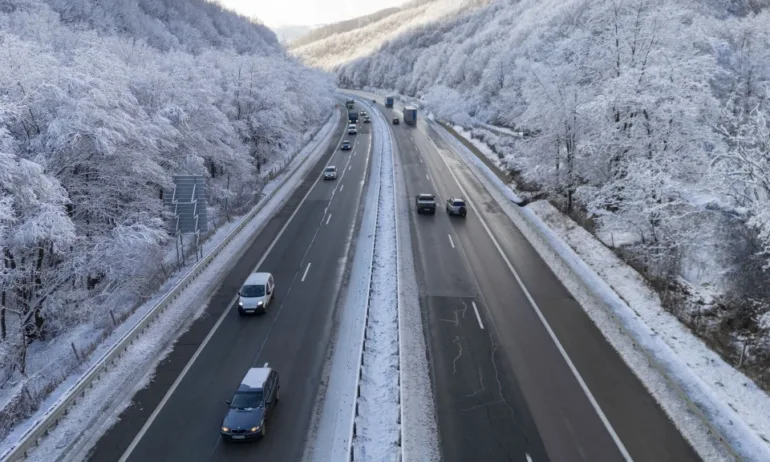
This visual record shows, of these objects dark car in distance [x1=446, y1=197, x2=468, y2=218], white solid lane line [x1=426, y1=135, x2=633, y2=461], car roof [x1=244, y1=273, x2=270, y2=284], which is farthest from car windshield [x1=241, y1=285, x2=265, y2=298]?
dark car in distance [x1=446, y1=197, x2=468, y2=218]

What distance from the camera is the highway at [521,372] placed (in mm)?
13547

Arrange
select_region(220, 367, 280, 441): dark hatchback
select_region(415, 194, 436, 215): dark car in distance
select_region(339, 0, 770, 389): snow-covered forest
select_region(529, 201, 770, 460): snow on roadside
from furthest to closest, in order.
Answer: select_region(415, 194, 436, 215): dark car in distance
select_region(339, 0, 770, 389): snow-covered forest
select_region(529, 201, 770, 460): snow on roadside
select_region(220, 367, 280, 441): dark hatchback

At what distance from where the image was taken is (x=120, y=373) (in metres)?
16.8

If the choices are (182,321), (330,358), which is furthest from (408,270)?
(182,321)

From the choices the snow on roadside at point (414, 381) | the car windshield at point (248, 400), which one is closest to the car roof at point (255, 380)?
the car windshield at point (248, 400)

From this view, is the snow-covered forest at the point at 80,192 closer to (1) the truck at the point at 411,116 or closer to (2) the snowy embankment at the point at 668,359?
(2) the snowy embankment at the point at 668,359

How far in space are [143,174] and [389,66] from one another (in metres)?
176

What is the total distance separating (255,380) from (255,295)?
7.15 m

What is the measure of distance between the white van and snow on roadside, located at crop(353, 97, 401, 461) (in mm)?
4764

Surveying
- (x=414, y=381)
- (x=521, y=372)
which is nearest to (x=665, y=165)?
(x=521, y=372)

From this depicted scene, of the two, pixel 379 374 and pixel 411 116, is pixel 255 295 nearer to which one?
pixel 379 374

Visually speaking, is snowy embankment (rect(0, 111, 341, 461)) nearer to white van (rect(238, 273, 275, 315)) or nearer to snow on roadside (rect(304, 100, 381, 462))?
white van (rect(238, 273, 275, 315))

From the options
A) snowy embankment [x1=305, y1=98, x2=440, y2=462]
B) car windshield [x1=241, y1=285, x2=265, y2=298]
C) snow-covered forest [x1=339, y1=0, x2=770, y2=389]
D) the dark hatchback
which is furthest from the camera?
car windshield [x1=241, y1=285, x2=265, y2=298]

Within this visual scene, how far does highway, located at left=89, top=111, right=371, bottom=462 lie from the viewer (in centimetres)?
1355
